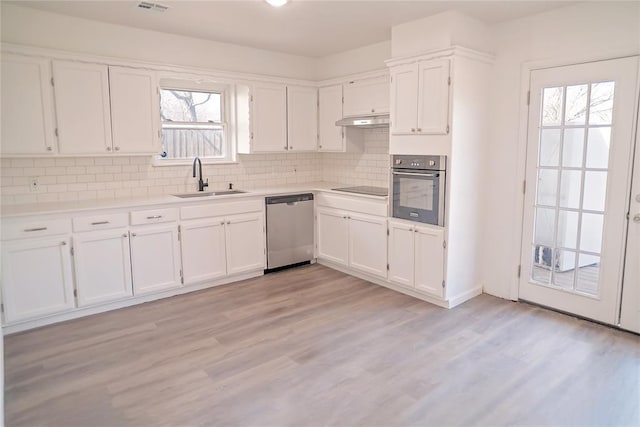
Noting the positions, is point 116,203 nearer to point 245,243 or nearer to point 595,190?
point 245,243

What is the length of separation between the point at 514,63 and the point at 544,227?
1.51 meters

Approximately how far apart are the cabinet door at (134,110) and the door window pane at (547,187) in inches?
144

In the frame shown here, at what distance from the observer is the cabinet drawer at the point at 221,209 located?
4.23 meters

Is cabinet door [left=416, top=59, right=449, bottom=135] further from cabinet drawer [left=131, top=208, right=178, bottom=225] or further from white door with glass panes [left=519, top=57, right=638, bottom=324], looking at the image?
cabinet drawer [left=131, top=208, right=178, bottom=225]

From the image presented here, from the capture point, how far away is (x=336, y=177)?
5.85 meters

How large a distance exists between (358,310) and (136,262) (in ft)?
6.90

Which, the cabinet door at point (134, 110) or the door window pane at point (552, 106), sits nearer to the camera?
the door window pane at point (552, 106)

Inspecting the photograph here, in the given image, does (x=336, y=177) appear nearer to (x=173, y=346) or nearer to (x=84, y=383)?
(x=173, y=346)

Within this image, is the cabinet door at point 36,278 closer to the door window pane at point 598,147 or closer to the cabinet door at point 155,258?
the cabinet door at point 155,258

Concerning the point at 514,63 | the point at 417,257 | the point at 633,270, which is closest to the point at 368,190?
the point at 417,257

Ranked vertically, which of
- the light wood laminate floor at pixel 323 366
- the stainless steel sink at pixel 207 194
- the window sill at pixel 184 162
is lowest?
the light wood laminate floor at pixel 323 366

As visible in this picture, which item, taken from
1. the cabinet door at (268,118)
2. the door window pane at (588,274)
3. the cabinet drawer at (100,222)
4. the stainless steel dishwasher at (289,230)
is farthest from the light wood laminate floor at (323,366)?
the cabinet door at (268,118)

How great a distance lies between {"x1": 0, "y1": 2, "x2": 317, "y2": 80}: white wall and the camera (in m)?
3.62

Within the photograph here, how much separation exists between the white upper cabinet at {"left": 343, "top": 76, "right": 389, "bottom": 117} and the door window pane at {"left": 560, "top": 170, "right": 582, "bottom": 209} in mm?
1874
